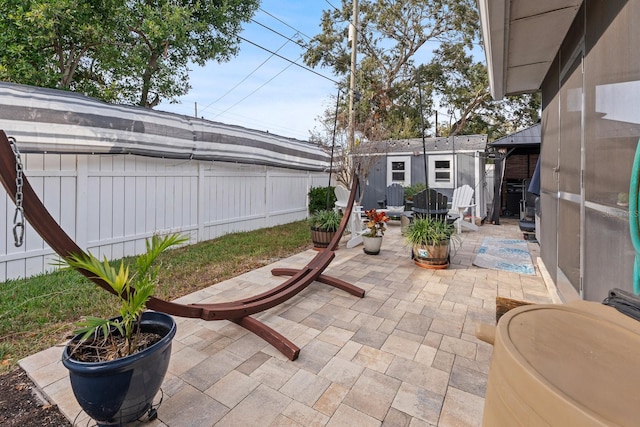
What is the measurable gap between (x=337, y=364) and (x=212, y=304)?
104cm

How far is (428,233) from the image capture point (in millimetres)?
4043

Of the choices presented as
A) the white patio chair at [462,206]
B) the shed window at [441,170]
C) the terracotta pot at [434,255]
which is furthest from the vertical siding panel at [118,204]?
the shed window at [441,170]

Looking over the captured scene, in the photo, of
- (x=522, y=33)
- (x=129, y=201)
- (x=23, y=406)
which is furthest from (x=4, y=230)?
(x=522, y=33)

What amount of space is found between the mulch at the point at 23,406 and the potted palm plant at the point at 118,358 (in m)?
0.46

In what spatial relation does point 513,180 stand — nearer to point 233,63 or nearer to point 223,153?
point 223,153

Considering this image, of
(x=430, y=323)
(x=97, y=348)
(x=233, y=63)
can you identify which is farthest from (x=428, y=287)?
(x=233, y=63)

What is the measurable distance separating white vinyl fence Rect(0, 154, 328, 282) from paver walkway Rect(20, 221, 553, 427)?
1.67 m

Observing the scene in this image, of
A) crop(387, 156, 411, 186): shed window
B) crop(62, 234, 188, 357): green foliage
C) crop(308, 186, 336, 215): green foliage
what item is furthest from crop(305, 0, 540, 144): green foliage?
crop(62, 234, 188, 357): green foliage

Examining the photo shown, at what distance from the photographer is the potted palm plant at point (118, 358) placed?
3.92 ft

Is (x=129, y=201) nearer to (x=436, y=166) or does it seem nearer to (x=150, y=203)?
(x=150, y=203)

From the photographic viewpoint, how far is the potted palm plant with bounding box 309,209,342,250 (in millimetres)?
4918

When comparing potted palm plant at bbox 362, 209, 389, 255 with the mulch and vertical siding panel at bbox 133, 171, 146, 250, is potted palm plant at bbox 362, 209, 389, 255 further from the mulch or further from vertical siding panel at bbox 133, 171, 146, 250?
the mulch

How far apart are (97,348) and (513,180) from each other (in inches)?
418

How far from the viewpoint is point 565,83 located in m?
2.72
